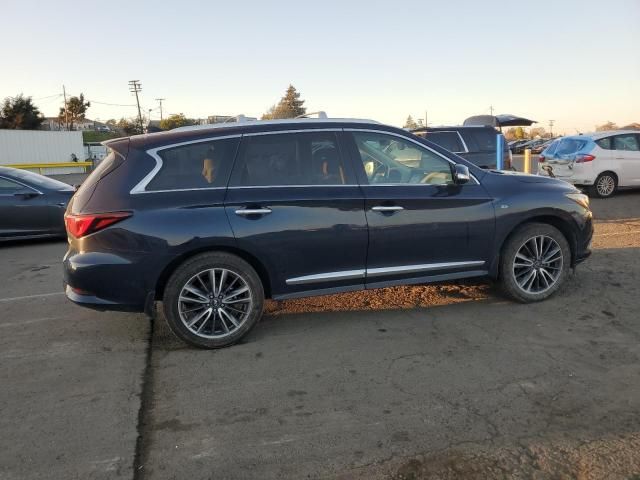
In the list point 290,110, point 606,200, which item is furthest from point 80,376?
point 290,110

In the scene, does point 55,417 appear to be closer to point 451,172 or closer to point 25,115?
point 451,172

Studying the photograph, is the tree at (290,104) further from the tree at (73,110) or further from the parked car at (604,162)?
the parked car at (604,162)

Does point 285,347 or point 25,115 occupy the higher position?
point 25,115

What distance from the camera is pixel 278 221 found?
4281mm

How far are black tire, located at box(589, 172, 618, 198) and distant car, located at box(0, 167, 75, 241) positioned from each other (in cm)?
1143

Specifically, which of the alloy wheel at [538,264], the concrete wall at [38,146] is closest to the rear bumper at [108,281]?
the alloy wheel at [538,264]

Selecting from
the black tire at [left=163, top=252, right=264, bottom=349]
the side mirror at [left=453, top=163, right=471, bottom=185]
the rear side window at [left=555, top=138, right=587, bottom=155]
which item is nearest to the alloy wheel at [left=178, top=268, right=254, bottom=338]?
the black tire at [left=163, top=252, right=264, bottom=349]

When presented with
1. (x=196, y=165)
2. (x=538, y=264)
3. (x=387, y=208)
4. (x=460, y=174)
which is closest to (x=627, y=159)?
(x=538, y=264)

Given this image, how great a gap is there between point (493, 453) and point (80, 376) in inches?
112

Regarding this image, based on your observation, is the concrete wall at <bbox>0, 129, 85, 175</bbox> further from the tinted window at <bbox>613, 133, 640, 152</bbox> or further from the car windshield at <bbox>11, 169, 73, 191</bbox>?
the tinted window at <bbox>613, 133, 640, 152</bbox>

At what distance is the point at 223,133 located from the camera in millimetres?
4395

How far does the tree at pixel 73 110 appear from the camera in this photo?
8162 cm

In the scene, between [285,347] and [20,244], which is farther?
[20,244]

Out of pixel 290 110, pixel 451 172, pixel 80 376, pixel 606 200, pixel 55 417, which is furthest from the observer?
pixel 290 110
